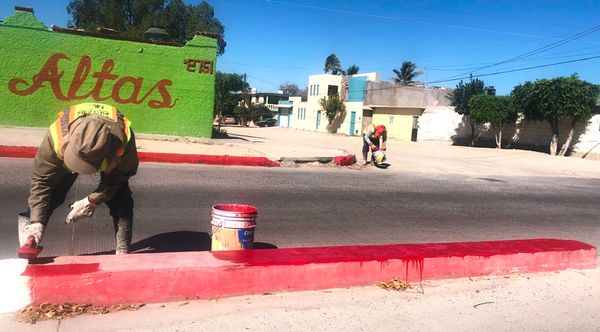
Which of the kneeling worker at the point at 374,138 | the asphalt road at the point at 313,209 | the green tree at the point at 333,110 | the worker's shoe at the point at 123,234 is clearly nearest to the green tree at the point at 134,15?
the green tree at the point at 333,110

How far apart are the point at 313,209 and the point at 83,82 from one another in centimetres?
1044

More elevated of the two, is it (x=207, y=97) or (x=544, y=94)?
(x=544, y=94)

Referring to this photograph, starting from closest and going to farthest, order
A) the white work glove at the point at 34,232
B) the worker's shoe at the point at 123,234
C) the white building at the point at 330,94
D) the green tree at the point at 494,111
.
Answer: the white work glove at the point at 34,232 → the worker's shoe at the point at 123,234 → the green tree at the point at 494,111 → the white building at the point at 330,94

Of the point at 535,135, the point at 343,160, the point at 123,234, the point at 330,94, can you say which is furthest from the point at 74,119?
the point at 330,94

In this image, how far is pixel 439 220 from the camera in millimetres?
8023

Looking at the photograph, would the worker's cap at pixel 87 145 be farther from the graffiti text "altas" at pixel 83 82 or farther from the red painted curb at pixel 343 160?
the graffiti text "altas" at pixel 83 82

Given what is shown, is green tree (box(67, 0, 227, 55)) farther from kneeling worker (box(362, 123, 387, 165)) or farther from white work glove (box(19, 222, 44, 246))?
white work glove (box(19, 222, 44, 246))

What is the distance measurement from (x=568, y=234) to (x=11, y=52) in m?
14.8

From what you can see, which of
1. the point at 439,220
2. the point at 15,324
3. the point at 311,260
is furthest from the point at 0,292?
the point at 439,220

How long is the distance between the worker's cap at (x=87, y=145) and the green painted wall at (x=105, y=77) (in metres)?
13.3

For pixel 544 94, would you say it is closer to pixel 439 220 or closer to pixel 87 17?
pixel 439 220

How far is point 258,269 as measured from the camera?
390 centimetres

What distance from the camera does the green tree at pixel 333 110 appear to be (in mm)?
51438

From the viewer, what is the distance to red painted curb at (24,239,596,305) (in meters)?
3.48
